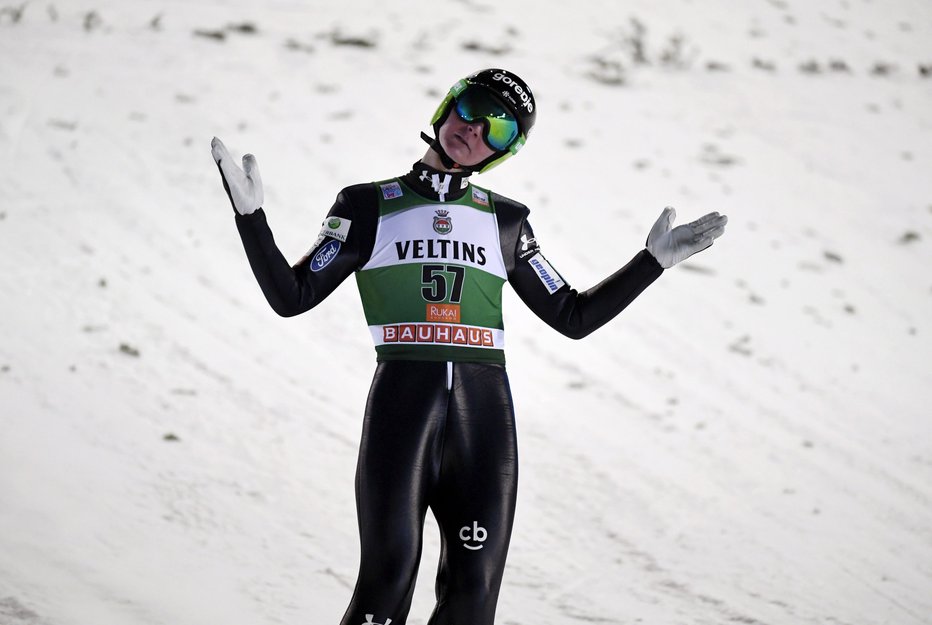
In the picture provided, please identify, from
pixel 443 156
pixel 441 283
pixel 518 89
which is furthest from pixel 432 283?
pixel 518 89

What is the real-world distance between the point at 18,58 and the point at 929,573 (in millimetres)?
8846

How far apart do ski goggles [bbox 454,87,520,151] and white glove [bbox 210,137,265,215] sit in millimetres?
661

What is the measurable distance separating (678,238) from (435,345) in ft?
2.61

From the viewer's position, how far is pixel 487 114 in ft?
10.8

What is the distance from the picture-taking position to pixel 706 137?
10891 mm

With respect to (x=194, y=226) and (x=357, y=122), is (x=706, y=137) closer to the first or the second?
(x=357, y=122)

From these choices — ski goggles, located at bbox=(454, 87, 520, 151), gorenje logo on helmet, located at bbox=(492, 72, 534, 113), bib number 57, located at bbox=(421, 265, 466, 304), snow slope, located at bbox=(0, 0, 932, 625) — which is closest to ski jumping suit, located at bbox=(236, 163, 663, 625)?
bib number 57, located at bbox=(421, 265, 466, 304)

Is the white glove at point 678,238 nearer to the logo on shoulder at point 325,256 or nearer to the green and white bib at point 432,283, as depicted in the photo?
the green and white bib at point 432,283

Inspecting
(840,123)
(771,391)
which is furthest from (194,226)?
(840,123)

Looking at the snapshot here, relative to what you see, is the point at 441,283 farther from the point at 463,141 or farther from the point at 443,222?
the point at 463,141

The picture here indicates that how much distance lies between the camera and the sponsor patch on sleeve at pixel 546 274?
11.1ft

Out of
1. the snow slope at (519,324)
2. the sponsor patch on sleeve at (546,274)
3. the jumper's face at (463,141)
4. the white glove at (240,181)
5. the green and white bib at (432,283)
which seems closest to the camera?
the white glove at (240,181)

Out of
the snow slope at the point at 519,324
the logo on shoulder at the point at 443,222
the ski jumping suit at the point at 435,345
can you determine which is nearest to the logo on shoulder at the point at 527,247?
the ski jumping suit at the point at 435,345

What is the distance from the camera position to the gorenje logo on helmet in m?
3.35
